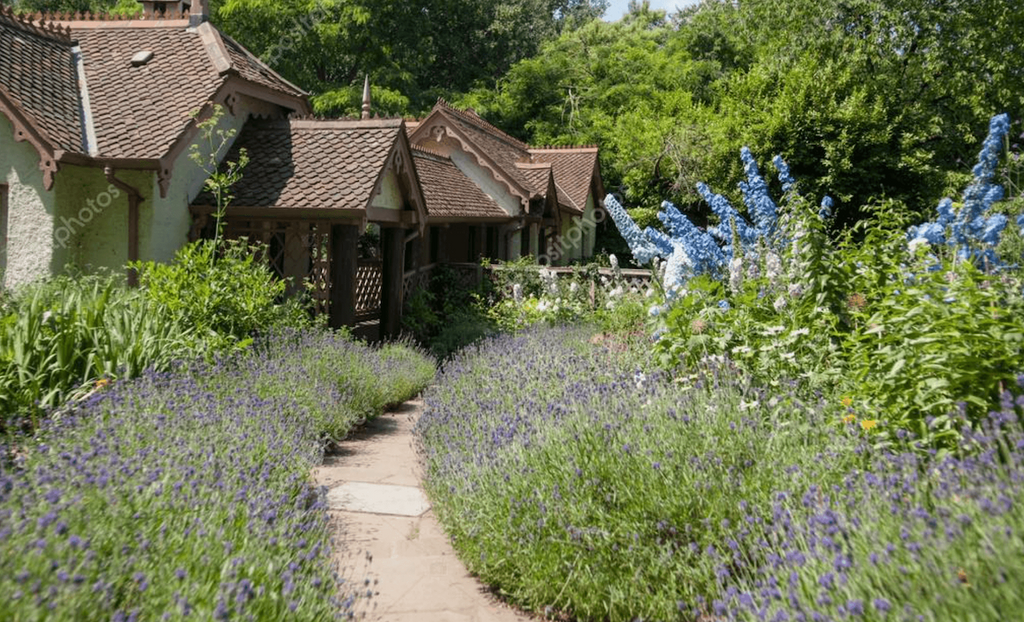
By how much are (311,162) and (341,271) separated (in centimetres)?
170

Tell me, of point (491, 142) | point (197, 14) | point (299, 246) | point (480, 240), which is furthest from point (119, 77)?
point (491, 142)

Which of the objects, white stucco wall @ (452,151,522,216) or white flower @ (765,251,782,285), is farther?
white stucco wall @ (452,151,522,216)

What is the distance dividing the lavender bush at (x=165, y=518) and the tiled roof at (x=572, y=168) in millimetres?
21442

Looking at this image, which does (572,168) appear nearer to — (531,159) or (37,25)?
(531,159)

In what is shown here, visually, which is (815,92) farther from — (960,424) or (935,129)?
(960,424)

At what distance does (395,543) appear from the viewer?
5.49 m

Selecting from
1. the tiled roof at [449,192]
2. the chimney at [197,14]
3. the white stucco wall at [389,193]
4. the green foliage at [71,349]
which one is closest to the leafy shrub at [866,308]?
the green foliage at [71,349]

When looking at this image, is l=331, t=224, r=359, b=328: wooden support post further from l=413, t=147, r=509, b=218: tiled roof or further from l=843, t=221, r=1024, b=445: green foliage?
l=843, t=221, r=1024, b=445: green foliage

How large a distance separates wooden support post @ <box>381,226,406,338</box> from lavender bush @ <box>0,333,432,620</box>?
26.5 ft

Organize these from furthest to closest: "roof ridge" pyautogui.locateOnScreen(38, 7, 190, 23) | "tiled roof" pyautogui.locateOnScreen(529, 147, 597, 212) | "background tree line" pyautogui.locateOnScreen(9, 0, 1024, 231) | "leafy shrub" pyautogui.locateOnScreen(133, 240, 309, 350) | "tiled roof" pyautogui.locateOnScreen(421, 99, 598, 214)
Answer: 1. "tiled roof" pyautogui.locateOnScreen(529, 147, 597, 212)
2. "tiled roof" pyautogui.locateOnScreen(421, 99, 598, 214)
3. "background tree line" pyautogui.locateOnScreen(9, 0, 1024, 231)
4. "roof ridge" pyautogui.locateOnScreen(38, 7, 190, 23)
5. "leafy shrub" pyautogui.locateOnScreen(133, 240, 309, 350)

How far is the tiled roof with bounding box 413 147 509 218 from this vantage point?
56.4 feet

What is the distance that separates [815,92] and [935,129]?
3.73 meters

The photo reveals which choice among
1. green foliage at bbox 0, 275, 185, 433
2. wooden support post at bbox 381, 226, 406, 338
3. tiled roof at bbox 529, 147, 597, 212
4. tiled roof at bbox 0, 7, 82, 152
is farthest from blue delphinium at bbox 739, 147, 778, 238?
tiled roof at bbox 529, 147, 597, 212

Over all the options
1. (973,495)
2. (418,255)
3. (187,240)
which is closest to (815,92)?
(418,255)
